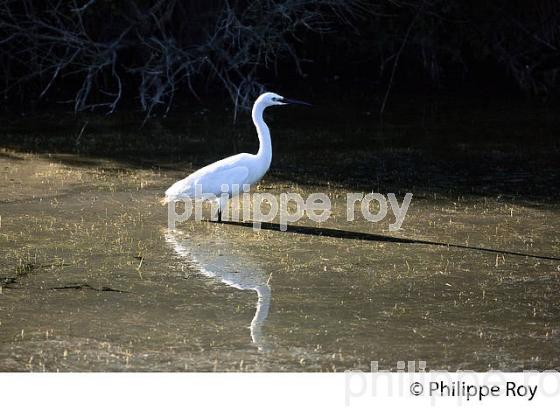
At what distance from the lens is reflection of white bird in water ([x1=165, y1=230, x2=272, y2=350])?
5.43m

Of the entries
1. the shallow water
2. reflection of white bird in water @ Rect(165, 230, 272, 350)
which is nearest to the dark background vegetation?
the shallow water

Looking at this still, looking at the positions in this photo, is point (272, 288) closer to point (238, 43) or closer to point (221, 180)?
point (221, 180)

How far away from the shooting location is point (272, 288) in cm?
564

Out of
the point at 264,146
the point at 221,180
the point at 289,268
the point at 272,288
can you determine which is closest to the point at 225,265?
the point at 289,268

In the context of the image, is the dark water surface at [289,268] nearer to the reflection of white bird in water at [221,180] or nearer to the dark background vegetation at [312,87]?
the dark background vegetation at [312,87]

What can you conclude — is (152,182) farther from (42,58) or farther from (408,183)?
(42,58)

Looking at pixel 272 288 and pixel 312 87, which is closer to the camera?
pixel 272 288

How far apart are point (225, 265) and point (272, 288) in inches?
22.0

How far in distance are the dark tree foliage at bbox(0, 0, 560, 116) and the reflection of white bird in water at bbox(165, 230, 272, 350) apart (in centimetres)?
516

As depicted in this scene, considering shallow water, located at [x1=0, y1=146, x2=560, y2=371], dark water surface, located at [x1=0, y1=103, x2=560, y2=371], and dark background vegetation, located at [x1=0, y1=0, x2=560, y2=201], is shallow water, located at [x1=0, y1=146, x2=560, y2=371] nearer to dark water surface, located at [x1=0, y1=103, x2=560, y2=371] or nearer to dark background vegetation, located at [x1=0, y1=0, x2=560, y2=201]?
dark water surface, located at [x1=0, y1=103, x2=560, y2=371]

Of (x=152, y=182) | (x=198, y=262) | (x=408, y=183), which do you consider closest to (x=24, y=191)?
(x=152, y=182)

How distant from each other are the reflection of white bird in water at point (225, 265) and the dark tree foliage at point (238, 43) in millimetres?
5162

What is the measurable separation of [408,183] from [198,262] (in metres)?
2.81

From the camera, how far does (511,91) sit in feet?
45.1
